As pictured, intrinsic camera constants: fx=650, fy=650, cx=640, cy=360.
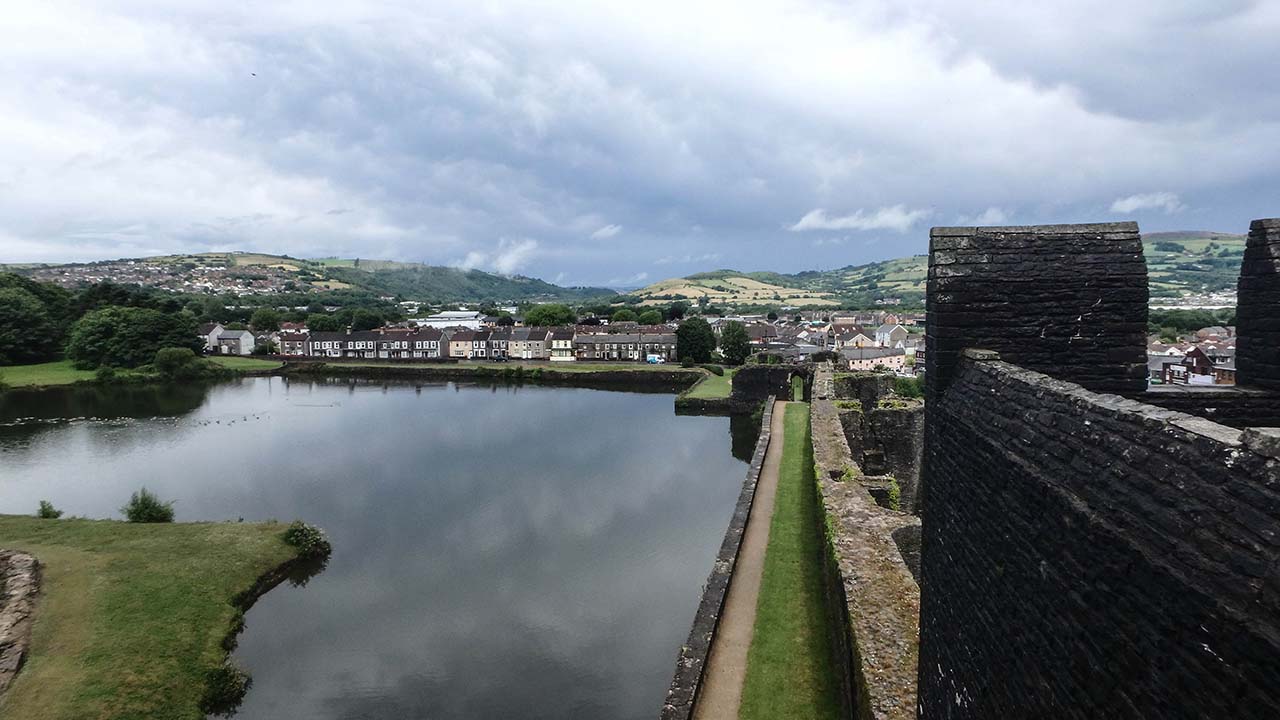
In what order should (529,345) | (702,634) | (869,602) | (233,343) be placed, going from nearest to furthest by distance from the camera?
(869,602) < (702,634) < (529,345) < (233,343)

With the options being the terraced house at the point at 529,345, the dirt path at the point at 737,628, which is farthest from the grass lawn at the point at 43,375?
the dirt path at the point at 737,628

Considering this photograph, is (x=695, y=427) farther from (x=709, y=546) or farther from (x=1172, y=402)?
(x=1172, y=402)

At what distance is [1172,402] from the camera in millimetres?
5000

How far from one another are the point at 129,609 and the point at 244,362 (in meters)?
65.5

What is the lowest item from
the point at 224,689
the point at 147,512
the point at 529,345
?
the point at 224,689

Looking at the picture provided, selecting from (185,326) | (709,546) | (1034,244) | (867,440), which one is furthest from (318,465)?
(185,326)

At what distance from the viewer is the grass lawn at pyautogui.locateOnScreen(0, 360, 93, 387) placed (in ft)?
178

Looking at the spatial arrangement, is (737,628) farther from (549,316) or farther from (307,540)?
(549,316)

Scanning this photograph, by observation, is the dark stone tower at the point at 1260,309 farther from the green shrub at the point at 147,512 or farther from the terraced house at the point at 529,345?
the terraced house at the point at 529,345

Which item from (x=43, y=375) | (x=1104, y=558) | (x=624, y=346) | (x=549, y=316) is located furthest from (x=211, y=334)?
(x=1104, y=558)

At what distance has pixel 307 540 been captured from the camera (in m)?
19.1

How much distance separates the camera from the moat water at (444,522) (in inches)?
527

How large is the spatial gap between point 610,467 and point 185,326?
6088cm

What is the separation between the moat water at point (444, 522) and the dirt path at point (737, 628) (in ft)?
7.36
